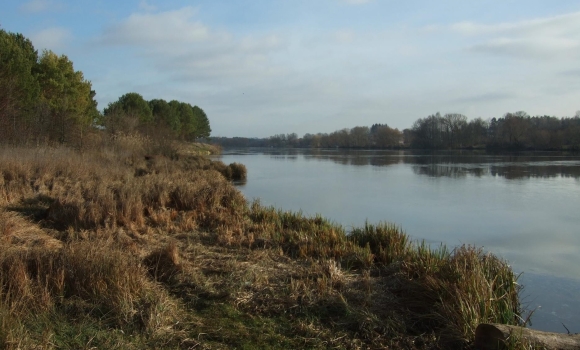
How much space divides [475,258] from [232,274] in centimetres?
290

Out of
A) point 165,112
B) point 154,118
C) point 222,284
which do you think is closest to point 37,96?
point 222,284

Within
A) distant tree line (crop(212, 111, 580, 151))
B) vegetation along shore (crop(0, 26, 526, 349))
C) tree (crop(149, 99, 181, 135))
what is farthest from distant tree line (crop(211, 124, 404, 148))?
vegetation along shore (crop(0, 26, 526, 349))

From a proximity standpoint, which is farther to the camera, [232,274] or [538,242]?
[538,242]

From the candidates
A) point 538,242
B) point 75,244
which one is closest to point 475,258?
point 75,244

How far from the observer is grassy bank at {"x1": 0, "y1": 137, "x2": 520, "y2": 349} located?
3672 mm

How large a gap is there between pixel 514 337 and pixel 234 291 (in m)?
2.68

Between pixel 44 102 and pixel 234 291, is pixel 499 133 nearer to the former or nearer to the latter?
pixel 44 102

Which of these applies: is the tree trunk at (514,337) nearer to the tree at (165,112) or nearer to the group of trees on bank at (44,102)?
the group of trees on bank at (44,102)

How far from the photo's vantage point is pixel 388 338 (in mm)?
3855

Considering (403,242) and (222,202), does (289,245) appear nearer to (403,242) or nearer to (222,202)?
(403,242)

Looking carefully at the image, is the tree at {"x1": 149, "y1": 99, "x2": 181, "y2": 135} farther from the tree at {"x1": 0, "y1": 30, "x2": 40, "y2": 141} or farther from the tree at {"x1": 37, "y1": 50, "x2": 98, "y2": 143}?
the tree at {"x1": 0, "y1": 30, "x2": 40, "y2": 141}

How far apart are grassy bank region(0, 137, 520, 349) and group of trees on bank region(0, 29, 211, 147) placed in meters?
12.8

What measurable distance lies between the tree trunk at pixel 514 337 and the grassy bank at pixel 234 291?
17 centimetres

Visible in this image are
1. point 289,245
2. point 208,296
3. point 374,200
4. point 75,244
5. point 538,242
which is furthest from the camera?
point 374,200
